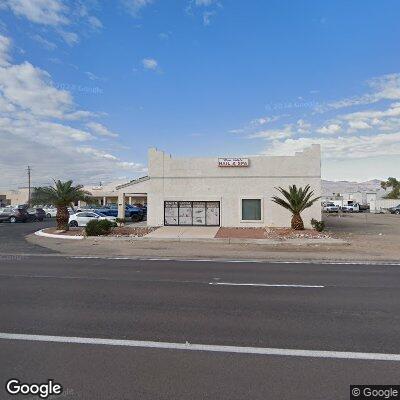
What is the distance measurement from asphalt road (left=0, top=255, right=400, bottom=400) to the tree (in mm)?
81484

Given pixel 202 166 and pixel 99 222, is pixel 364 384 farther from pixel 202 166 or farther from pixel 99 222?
pixel 202 166

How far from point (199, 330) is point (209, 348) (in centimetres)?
78

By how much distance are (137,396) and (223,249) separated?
14312 mm

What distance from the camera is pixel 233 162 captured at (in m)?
30.0

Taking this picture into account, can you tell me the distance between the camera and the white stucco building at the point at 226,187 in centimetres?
2936

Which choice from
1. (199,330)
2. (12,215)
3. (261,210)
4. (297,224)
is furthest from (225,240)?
(12,215)

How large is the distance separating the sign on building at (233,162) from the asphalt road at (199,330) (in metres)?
19.1

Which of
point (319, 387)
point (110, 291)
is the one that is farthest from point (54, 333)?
point (319, 387)

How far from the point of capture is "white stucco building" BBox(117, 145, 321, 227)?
29.4 metres

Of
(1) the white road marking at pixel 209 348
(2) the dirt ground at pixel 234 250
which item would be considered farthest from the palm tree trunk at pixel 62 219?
(1) the white road marking at pixel 209 348

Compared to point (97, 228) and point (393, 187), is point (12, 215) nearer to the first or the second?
point (97, 228)

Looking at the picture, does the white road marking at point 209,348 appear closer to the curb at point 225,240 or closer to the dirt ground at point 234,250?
the dirt ground at point 234,250

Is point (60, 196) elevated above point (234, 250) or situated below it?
above

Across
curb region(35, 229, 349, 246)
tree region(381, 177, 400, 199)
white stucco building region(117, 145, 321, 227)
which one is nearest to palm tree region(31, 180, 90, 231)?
curb region(35, 229, 349, 246)
